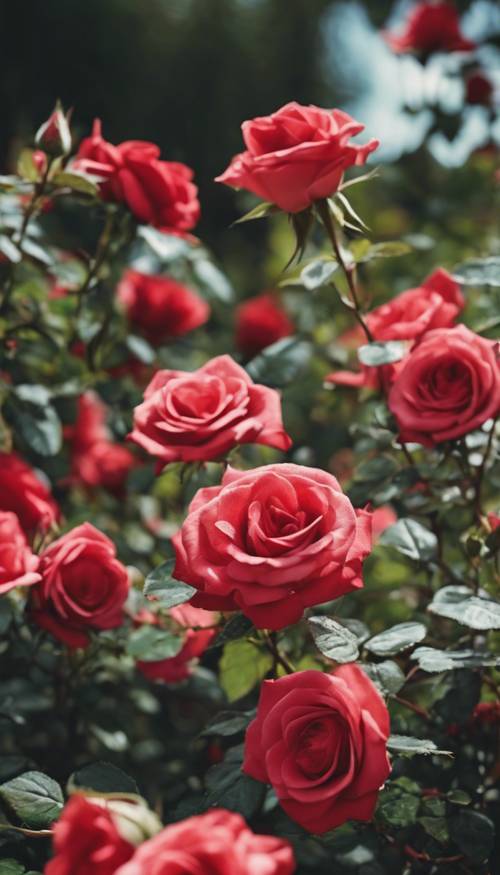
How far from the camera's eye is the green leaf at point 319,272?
3.11ft

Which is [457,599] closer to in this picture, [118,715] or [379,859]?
[379,859]

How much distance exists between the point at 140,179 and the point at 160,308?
375 millimetres

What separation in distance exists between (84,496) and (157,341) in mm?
273

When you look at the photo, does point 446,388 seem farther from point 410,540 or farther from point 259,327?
point 259,327

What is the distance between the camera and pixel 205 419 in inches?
32.3

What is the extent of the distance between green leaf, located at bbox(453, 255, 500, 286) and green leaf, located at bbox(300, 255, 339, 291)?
0.15 meters

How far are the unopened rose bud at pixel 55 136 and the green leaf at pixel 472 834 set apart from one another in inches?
29.1

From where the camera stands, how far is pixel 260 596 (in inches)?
26.0

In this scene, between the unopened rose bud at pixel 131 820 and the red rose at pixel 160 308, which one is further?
the red rose at pixel 160 308

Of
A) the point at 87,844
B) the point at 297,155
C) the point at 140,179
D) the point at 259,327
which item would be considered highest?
the point at 297,155

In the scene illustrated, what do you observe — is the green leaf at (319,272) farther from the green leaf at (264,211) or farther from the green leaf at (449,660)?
the green leaf at (449,660)

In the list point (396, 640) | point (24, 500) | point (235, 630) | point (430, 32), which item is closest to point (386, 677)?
point (396, 640)

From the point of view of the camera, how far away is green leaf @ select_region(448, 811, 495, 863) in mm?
769

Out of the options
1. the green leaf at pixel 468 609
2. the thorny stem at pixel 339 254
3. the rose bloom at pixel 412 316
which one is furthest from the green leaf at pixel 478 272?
the green leaf at pixel 468 609
